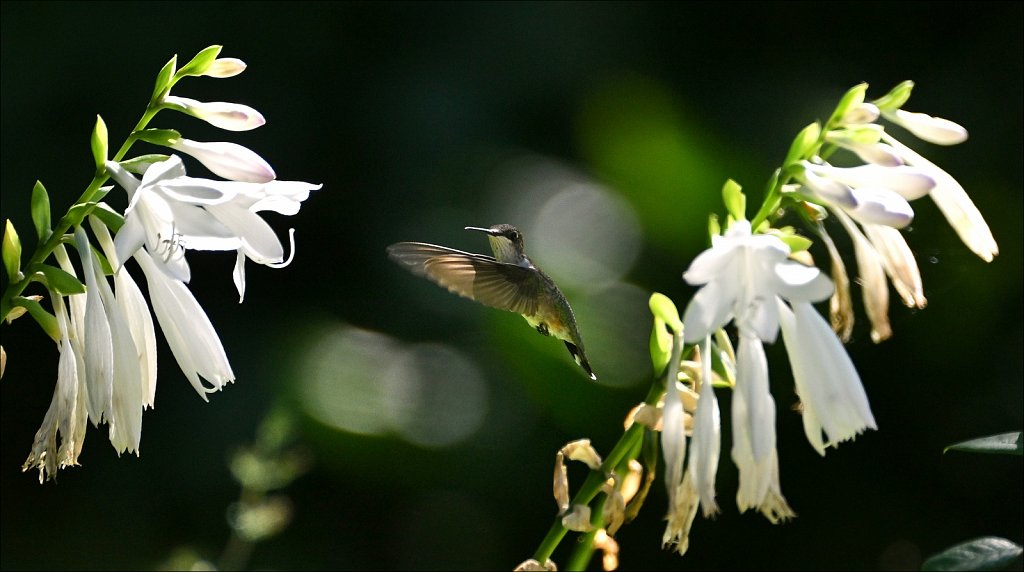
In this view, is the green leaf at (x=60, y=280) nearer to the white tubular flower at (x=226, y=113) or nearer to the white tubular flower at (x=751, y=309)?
the white tubular flower at (x=226, y=113)

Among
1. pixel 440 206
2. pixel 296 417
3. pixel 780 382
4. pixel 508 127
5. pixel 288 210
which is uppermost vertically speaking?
pixel 288 210

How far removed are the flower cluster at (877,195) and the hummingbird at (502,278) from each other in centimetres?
42

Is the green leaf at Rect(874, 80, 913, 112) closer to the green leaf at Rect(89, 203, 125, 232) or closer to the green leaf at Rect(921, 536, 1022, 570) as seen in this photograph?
the green leaf at Rect(921, 536, 1022, 570)

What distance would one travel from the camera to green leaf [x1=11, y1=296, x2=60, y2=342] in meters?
0.91

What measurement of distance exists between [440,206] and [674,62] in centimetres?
77

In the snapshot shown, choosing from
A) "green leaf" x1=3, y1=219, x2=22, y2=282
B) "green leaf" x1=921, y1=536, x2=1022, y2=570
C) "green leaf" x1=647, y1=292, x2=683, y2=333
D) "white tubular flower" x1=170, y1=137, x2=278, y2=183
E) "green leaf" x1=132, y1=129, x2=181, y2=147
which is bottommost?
"green leaf" x1=921, y1=536, x2=1022, y2=570

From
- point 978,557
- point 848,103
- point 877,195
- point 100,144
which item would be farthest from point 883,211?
point 100,144

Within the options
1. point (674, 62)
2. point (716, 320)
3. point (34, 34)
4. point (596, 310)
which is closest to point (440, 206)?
point (596, 310)

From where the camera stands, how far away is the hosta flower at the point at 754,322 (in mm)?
817

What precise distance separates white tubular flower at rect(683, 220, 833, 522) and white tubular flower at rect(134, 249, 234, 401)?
464 mm

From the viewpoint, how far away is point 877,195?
2.79ft

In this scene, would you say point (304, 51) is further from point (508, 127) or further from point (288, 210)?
point (288, 210)

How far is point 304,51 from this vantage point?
3.04m

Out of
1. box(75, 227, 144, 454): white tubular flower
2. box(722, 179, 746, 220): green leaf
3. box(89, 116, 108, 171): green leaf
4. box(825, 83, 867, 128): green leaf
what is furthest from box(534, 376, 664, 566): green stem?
box(89, 116, 108, 171): green leaf
